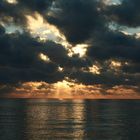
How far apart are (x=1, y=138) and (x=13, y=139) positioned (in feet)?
11.7

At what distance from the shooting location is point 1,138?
95.4 m

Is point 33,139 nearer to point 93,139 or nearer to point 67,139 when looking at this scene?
point 67,139

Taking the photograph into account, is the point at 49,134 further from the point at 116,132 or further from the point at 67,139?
the point at 116,132

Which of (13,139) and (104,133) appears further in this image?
(104,133)

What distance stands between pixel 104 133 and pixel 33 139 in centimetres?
2338

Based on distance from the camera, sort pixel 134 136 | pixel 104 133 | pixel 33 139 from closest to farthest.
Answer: pixel 33 139
pixel 134 136
pixel 104 133

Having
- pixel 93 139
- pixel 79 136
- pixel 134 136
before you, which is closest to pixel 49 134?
pixel 79 136

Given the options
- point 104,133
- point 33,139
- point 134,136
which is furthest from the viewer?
point 104,133

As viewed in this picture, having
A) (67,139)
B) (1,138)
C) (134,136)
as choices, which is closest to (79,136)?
(67,139)

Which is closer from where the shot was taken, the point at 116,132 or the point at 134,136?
the point at 134,136

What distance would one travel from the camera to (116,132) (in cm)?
11094

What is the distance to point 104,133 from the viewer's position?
108125mm

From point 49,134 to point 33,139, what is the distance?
38.1 feet

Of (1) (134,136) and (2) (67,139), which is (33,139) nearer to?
(2) (67,139)
